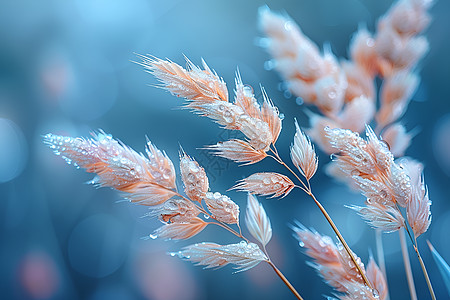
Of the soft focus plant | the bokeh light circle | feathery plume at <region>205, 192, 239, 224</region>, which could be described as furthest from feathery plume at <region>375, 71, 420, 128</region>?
the bokeh light circle

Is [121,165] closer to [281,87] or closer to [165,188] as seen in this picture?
[165,188]

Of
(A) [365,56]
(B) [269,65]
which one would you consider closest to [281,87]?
(B) [269,65]

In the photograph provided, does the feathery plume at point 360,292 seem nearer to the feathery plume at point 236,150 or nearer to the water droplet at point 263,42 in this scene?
the feathery plume at point 236,150

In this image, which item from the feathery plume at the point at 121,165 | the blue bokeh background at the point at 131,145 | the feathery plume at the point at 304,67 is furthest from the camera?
the blue bokeh background at the point at 131,145

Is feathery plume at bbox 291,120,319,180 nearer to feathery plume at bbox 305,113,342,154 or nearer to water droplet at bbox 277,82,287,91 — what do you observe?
feathery plume at bbox 305,113,342,154

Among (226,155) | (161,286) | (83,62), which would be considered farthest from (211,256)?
(83,62)

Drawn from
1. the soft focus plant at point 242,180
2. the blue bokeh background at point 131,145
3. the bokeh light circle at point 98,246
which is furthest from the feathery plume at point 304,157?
the bokeh light circle at point 98,246

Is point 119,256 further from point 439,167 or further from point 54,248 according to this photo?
point 439,167
